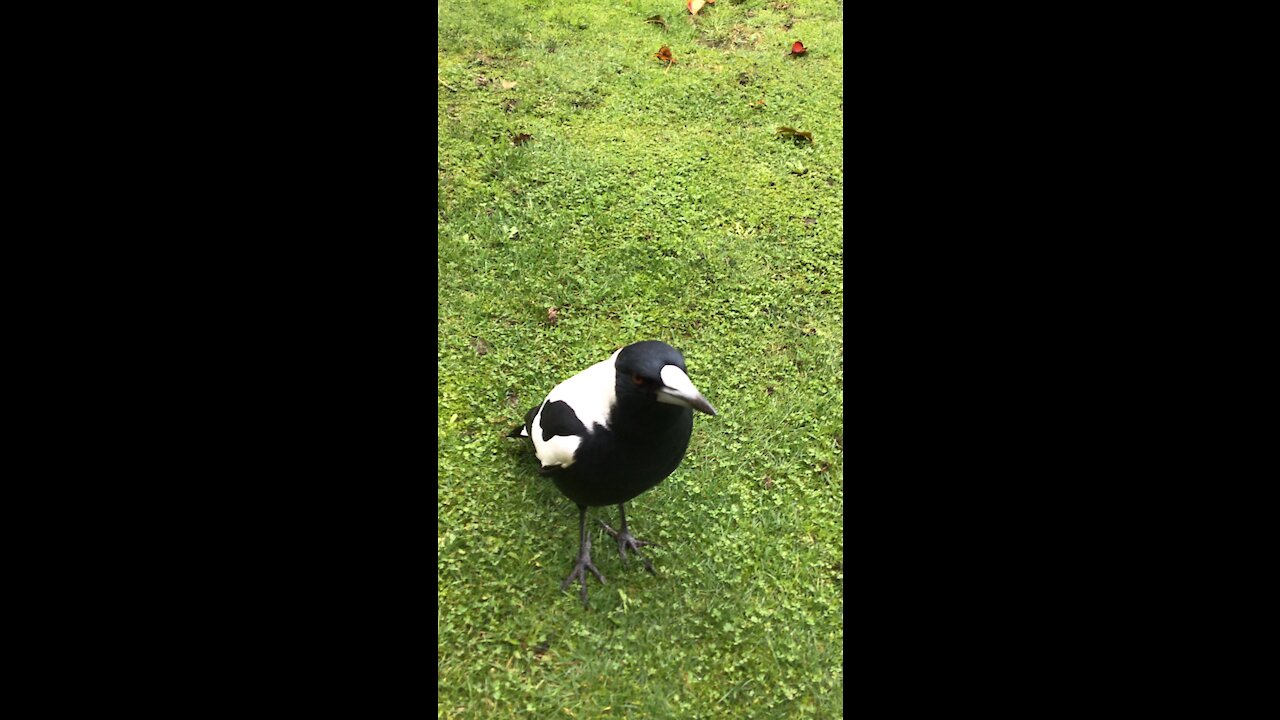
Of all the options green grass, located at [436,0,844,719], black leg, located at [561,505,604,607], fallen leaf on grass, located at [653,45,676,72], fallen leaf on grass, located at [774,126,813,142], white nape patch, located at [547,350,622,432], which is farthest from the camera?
fallen leaf on grass, located at [653,45,676,72]

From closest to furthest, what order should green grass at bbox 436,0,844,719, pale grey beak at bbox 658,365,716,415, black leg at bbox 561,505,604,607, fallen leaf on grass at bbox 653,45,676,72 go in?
pale grey beak at bbox 658,365,716,415 → green grass at bbox 436,0,844,719 → black leg at bbox 561,505,604,607 → fallen leaf on grass at bbox 653,45,676,72

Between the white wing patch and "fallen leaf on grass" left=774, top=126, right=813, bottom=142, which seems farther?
"fallen leaf on grass" left=774, top=126, right=813, bottom=142

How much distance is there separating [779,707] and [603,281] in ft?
7.92

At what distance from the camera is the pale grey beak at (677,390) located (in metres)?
2.16

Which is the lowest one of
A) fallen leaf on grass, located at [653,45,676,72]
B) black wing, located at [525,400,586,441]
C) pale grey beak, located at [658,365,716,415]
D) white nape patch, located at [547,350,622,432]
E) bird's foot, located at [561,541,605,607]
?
bird's foot, located at [561,541,605,607]

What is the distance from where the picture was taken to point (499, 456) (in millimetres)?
3393

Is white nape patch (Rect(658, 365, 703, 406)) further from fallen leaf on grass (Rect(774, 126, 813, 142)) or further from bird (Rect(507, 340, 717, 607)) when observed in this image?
fallen leaf on grass (Rect(774, 126, 813, 142))

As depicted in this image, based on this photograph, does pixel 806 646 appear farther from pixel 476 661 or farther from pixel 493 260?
pixel 493 260

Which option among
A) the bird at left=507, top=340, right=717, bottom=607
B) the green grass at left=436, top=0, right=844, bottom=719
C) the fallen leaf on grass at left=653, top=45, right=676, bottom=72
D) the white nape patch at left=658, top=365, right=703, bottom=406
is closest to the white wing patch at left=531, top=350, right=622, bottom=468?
the bird at left=507, top=340, right=717, bottom=607

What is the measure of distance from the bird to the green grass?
2.00ft

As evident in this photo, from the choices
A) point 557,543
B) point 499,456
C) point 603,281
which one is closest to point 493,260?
point 603,281

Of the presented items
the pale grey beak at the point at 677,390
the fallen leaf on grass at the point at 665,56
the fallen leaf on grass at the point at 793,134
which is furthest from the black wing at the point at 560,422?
the fallen leaf on grass at the point at 665,56

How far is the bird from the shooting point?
7.34 feet

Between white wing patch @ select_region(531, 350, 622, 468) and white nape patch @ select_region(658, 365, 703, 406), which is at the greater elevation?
white nape patch @ select_region(658, 365, 703, 406)
